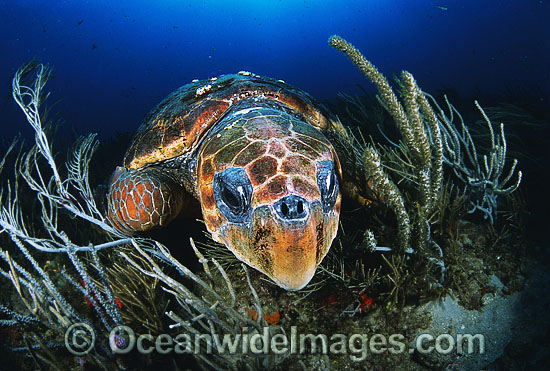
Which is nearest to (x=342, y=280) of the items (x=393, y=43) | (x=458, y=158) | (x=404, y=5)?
(x=458, y=158)

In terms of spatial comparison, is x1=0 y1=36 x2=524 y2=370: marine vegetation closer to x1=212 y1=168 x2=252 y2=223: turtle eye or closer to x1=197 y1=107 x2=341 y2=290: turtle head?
x1=197 y1=107 x2=341 y2=290: turtle head

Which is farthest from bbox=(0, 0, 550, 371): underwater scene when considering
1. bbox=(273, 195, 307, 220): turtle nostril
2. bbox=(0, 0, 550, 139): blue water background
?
bbox=(0, 0, 550, 139): blue water background

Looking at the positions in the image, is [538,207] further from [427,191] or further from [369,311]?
[369,311]

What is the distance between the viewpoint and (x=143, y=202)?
7.79ft

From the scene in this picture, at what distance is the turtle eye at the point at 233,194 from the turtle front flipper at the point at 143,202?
84cm

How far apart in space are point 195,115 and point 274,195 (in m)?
1.67

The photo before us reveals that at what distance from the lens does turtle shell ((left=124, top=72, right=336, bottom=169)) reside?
2.71m

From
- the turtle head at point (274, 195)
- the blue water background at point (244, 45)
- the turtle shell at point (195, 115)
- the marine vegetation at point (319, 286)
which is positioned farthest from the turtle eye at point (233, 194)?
the blue water background at point (244, 45)

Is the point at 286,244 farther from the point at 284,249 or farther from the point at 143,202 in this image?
the point at 143,202

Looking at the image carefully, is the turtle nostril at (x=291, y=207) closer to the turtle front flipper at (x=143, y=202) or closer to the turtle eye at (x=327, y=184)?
the turtle eye at (x=327, y=184)

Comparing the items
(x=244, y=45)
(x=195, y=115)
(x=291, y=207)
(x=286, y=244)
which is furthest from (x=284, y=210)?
(x=244, y=45)

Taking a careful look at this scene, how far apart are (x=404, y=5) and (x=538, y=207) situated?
56.8 m

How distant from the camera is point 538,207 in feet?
8.69
